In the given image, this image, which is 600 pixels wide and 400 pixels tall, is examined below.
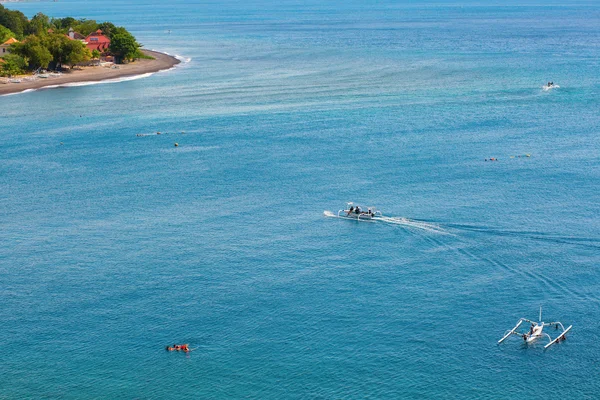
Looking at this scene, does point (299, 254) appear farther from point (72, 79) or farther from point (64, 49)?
point (64, 49)

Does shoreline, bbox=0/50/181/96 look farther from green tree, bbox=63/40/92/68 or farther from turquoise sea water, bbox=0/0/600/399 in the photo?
turquoise sea water, bbox=0/0/600/399

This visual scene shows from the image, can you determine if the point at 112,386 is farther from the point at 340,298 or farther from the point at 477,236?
the point at 477,236

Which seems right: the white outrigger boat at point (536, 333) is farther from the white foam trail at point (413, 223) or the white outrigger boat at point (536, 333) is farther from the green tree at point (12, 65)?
the green tree at point (12, 65)

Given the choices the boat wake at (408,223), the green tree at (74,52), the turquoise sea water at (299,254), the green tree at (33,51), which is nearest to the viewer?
the turquoise sea water at (299,254)

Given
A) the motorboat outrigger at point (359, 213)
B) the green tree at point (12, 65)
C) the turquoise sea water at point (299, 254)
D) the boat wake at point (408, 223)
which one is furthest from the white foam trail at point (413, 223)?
the green tree at point (12, 65)

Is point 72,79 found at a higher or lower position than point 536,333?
higher

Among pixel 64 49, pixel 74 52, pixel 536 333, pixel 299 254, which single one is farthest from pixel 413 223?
pixel 64 49

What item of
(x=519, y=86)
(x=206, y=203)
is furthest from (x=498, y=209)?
A: (x=519, y=86)

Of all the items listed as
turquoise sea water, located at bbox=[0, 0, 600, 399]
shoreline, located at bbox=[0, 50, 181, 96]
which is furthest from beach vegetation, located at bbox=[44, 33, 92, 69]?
turquoise sea water, located at bbox=[0, 0, 600, 399]
